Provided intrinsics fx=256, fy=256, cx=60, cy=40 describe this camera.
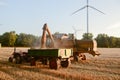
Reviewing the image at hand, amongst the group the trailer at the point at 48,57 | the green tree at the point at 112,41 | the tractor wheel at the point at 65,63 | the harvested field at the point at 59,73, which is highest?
the green tree at the point at 112,41

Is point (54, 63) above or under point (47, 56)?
under

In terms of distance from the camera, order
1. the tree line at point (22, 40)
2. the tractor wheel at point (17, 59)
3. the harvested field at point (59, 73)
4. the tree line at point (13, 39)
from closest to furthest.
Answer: the harvested field at point (59, 73)
the tractor wheel at point (17, 59)
the tree line at point (13, 39)
the tree line at point (22, 40)

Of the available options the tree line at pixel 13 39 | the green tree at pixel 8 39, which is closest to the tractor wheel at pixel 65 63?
the tree line at pixel 13 39

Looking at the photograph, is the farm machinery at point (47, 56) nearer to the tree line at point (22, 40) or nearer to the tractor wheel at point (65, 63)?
the tractor wheel at point (65, 63)

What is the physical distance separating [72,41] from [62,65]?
6.23 meters

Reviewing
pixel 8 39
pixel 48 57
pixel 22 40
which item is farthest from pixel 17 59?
pixel 8 39

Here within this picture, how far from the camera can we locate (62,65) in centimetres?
2314

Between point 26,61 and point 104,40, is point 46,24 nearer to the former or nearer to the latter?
point 26,61

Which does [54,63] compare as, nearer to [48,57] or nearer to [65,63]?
[48,57]

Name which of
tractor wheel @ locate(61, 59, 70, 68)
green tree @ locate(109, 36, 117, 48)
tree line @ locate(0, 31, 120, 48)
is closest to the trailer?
tractor wheel @ locate(61, 59, 70, 68)

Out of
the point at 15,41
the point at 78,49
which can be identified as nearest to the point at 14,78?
the point at 78,49

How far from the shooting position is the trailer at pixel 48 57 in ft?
68.6

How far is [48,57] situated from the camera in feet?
71.6

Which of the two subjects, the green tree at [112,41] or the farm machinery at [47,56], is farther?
the green tree at [112,41]
